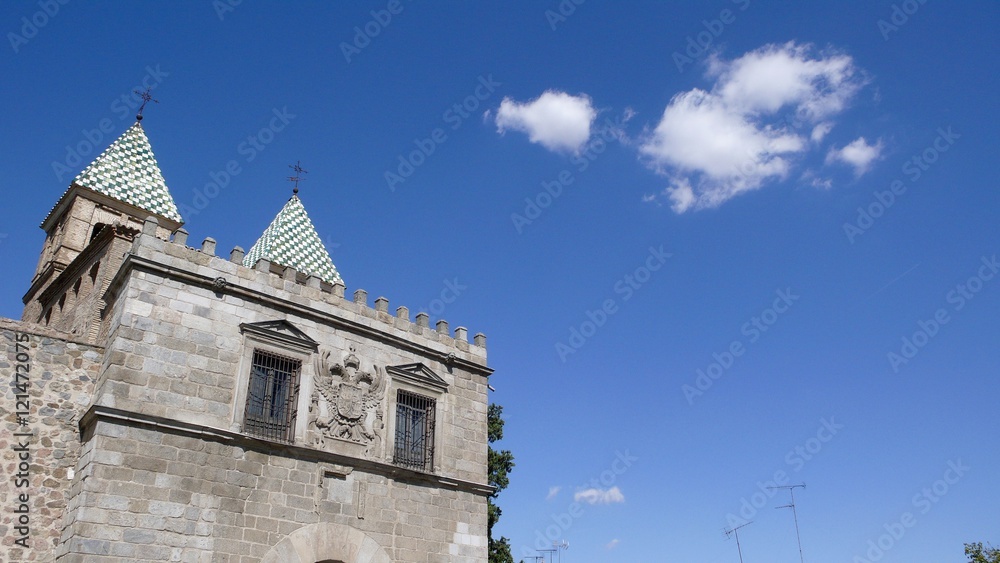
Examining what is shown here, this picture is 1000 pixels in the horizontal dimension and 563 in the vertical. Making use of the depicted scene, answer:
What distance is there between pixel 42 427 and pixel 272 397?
373cm

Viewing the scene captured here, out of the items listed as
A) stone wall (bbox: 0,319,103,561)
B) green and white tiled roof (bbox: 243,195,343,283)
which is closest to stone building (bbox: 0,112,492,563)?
stone wall (bbox: 0,319,103,561)

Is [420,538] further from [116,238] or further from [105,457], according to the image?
[116,238]

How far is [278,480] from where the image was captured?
13000 millimetres

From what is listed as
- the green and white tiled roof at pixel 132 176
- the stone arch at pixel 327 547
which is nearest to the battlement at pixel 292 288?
the stone arch at pixel 327 547

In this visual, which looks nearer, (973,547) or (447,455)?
(447,455)

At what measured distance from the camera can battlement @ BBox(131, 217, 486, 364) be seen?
13117 mm

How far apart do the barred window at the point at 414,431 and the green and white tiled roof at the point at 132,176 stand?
11.5m

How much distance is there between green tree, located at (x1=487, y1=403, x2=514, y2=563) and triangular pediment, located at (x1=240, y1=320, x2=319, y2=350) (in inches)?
364

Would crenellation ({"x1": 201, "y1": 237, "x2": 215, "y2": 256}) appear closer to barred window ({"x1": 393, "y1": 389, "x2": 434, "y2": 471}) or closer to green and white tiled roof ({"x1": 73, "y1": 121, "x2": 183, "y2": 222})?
barred window ({"x1": 393, "y1": 389, "x2": 434, "y2": 471})

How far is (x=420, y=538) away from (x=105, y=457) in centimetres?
622

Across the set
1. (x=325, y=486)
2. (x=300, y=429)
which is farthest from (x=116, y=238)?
(x=325, y=486)

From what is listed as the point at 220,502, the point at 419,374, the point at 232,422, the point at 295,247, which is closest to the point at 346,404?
the point at 419,374

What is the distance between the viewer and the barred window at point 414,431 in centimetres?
1518

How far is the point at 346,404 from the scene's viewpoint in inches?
566
